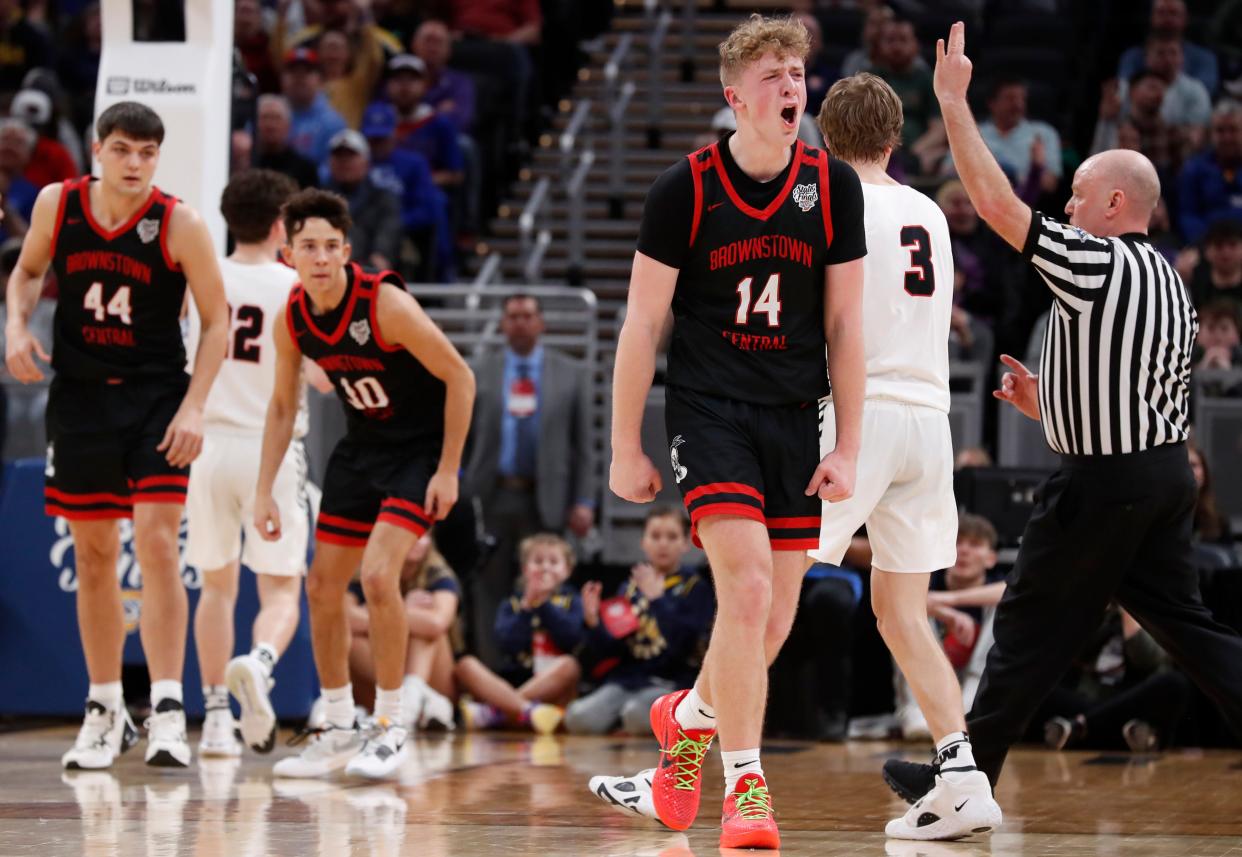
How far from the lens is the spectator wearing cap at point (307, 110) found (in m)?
14.5

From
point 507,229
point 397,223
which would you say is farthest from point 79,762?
point 507,229

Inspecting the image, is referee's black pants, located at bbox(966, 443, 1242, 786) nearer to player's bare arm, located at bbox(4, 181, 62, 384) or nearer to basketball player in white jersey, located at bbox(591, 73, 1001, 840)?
basketball player in white jersey, located at bbox(591, 73, 1001, 840)

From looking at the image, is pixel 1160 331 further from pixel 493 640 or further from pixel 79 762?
pixel 493 640

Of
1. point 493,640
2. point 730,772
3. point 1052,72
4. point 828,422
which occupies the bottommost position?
point 493,640

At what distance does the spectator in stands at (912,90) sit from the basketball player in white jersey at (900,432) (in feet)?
26.8

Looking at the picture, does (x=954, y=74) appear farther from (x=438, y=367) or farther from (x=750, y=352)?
(x=438, y=367)

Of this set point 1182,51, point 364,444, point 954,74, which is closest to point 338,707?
point 364,444

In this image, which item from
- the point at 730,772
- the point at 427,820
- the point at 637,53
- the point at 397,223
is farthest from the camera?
the point at 637,53

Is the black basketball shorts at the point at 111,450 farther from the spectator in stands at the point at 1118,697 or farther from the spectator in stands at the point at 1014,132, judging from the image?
the spectator in stands at the point at 1014,132

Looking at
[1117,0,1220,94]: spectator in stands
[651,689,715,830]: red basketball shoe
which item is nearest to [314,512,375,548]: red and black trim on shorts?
[651,689,715,830]: red basketball shoe

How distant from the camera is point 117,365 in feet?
24.1

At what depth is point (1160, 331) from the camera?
5426 millimetres

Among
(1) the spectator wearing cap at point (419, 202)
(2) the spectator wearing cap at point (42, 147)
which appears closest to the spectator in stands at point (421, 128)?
(1) the spectator wearing cap at point (419, 202)

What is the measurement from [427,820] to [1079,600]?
2.09 m
